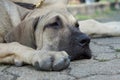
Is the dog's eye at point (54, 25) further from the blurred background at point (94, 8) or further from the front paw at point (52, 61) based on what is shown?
the blurred background at point (94, 8)

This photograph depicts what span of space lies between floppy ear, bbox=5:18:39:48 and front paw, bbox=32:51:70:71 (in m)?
0.46

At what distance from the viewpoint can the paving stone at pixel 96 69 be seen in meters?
3.13

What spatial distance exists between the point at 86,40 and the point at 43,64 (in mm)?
481

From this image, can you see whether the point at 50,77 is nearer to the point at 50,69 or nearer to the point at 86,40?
the point at 50,69

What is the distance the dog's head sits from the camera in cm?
343

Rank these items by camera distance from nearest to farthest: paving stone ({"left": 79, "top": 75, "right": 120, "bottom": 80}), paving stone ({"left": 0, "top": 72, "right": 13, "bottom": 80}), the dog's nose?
paving stone ({"left": 79, "top": 75, "right": 120, "bottom": 80}), paving stone ({"left": 0, "top": 72, "right": 13, "bottom": 80}), the dog's nose

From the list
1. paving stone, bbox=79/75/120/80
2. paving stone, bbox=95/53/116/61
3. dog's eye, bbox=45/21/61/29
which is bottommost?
paving stone, bbox=95/53/116/61

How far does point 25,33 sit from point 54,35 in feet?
0.88

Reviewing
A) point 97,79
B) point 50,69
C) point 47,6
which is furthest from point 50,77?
point 47,6

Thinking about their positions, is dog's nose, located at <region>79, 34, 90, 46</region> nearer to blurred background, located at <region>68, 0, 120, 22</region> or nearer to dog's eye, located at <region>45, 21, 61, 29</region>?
dog's eye, located at <region>45, 21, 61, 29</region>

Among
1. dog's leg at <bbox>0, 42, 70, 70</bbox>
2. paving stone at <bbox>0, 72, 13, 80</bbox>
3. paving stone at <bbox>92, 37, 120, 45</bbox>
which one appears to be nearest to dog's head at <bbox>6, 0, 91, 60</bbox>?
dog's leg at <bbox>0, 42, 70, 70</bbox>

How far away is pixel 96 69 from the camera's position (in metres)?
3.26

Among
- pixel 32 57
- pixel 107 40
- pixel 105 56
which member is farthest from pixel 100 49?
pixel 32 57

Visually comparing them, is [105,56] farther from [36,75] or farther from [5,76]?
[5,76]
